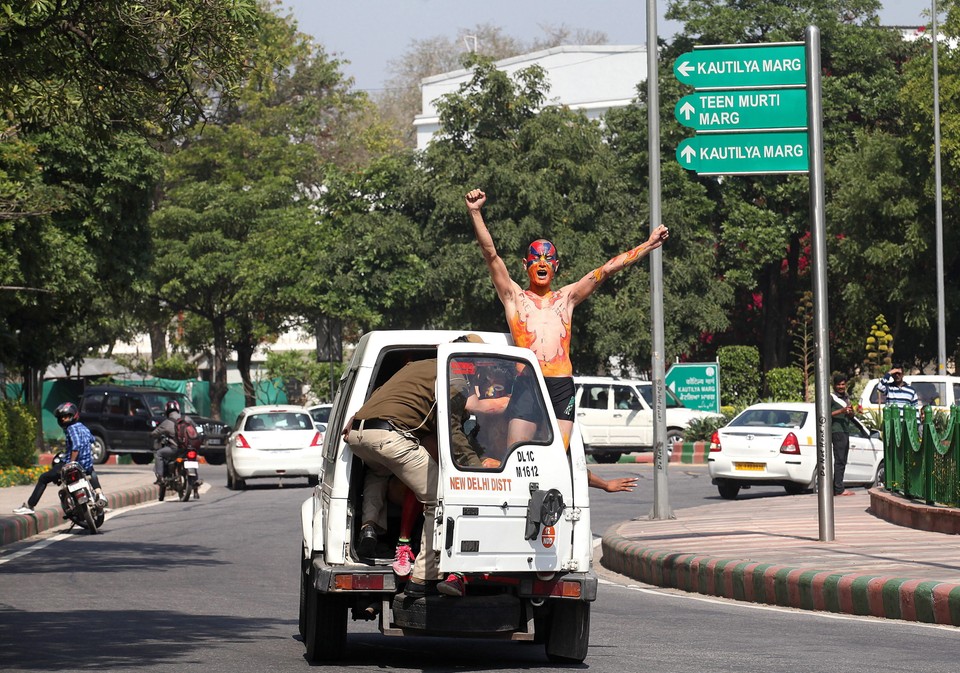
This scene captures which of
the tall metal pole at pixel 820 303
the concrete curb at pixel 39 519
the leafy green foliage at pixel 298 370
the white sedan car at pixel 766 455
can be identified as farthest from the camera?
the leafy green foliage at pixel 298 370

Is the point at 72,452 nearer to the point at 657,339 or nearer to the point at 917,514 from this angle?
the point at 657,339

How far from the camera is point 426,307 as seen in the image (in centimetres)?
4672

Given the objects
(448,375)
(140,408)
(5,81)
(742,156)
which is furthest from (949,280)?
(448,375)

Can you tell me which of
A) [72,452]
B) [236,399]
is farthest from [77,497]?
[236,399]

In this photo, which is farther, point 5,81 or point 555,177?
point 555,177

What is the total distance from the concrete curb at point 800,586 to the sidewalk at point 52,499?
331 inches

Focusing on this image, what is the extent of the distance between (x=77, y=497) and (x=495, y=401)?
1286 centimetres

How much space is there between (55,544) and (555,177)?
81.7 ft

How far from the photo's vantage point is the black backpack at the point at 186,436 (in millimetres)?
26812

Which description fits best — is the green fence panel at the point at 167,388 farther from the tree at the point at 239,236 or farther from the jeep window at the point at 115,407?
the jeep window at the point at 115,407

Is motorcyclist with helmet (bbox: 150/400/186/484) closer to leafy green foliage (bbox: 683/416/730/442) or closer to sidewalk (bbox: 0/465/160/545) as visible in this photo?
sidewalk (bbox: 0/465/160/545)

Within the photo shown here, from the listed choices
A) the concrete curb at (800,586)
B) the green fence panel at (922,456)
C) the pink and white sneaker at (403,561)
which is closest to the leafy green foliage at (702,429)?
the green fence panel at (922,456)

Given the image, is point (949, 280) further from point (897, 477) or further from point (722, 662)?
point (722, 662)

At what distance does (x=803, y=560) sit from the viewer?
13.3 meters
